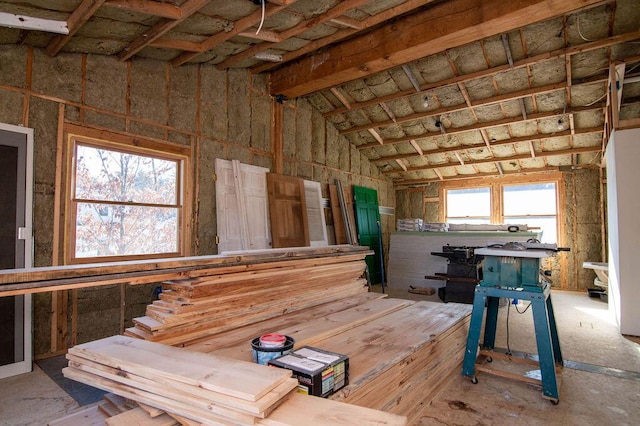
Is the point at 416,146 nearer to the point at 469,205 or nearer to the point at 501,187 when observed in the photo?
the point at 469,205

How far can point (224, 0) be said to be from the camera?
3525 mm

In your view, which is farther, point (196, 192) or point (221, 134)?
point (221, 134)

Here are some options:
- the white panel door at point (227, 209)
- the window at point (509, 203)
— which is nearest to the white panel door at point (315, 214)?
the white panel door at point (227, 209)

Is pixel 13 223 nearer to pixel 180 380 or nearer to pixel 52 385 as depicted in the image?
pixel 52 385

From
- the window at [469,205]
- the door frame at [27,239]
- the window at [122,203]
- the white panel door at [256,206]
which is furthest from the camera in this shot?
the window at [469,205]

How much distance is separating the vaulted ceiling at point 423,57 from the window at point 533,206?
52 centimetres

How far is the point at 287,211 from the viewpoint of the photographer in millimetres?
6164

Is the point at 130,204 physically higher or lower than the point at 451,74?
lower

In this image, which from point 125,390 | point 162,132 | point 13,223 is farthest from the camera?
point 162,132

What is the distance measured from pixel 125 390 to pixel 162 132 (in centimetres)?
395

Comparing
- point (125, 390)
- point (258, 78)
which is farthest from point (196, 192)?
point (125, 390)

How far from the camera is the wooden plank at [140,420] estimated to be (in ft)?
4.57

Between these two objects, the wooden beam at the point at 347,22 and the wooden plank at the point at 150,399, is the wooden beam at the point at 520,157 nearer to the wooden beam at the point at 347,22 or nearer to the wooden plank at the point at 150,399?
the wooden beam at the point at 347,22

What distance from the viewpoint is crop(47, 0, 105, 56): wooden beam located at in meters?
3.04
